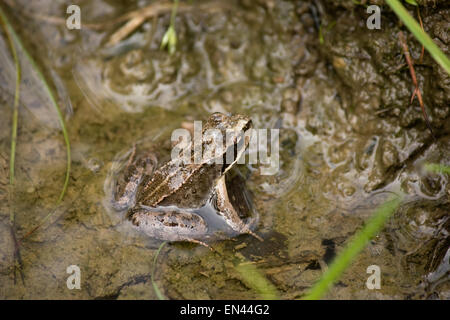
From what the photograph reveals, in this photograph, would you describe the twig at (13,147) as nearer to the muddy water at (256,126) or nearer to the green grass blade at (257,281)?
the muddy water at (256,126)

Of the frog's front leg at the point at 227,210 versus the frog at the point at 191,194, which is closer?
the frog at the point at 191,194

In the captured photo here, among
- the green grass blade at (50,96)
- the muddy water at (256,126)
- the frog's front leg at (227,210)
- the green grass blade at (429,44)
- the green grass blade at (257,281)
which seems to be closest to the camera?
the green grass blade at (429,44)

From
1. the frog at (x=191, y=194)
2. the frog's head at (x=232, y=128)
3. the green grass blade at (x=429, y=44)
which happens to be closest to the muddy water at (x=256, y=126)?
the frog at (x=191, y=194)

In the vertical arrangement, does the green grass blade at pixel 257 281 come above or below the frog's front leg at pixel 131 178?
below

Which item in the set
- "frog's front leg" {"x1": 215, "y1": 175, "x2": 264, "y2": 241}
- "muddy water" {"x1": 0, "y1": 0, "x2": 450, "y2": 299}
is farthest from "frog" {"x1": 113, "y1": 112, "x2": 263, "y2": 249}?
"muddy water" {"x1": 0, "y1": 0, "x2": 450, "y2": 299}

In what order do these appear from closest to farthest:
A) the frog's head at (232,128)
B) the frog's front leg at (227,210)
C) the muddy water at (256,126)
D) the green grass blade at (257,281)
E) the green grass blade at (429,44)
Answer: the green grass blade at (429,44), the green grass blade at (257,281), the muddy water at (256,126), the frog's head at (232,128), the frog's front leg at (227,210)

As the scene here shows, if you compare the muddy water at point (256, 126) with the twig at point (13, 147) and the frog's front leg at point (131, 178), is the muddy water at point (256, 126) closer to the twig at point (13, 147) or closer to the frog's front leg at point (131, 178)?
the twig at point (13, 147)

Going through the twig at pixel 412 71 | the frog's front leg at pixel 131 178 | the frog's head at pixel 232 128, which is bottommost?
the frog's front leg at pixel 131 178
